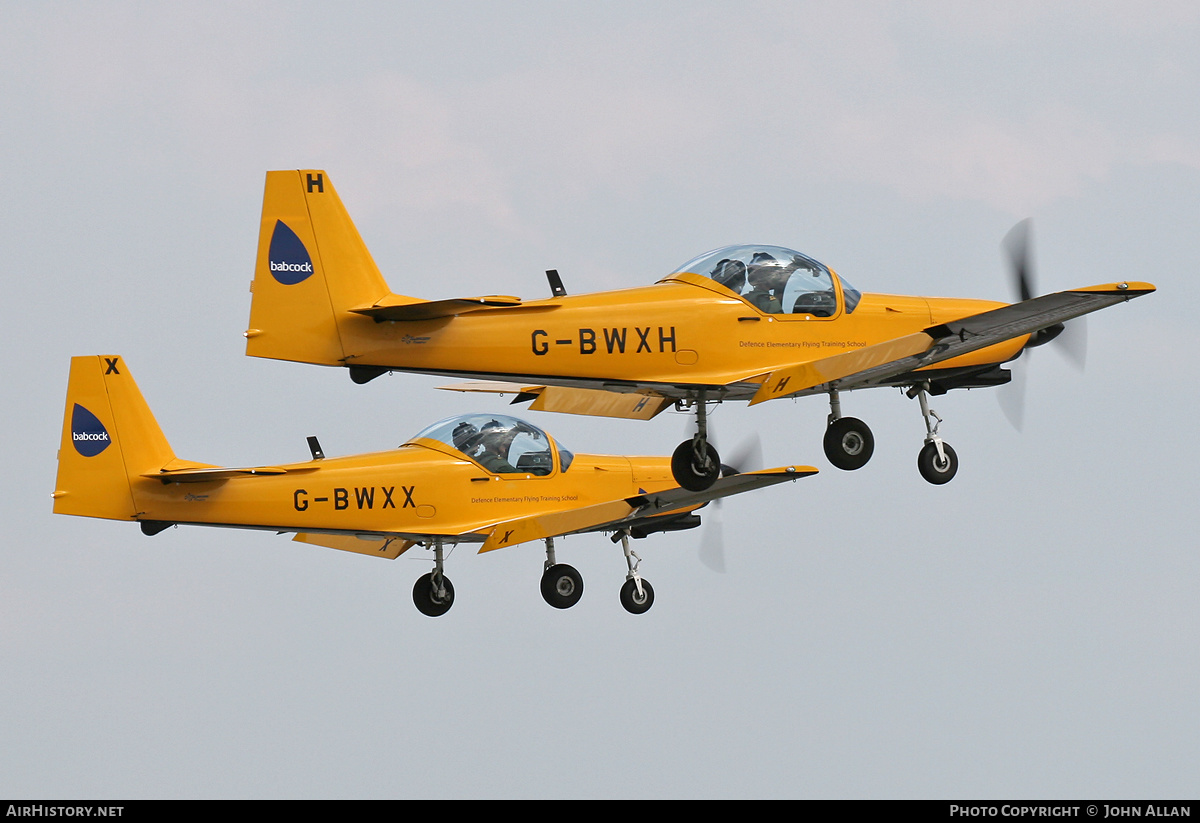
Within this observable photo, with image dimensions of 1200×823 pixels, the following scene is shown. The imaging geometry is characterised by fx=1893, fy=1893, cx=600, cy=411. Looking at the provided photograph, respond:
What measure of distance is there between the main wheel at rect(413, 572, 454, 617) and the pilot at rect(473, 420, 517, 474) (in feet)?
10.8

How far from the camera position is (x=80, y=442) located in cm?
3100

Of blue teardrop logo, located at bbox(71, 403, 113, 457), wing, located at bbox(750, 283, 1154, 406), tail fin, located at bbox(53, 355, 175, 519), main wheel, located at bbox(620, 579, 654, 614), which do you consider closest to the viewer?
wing, located at bbox(750, 283, 1154, 406)

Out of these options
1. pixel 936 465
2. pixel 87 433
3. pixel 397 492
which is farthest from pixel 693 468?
pixel 87 433

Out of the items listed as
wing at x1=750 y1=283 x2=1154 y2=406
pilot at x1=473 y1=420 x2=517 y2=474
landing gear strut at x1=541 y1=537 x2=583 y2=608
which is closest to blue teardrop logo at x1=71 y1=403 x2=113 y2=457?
pilot at x1=473 y1=420 x2=517 y2=474

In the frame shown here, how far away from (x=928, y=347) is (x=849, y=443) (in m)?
2.14

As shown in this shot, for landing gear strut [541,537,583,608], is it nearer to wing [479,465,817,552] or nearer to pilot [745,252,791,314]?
wing [479,465,817,552]

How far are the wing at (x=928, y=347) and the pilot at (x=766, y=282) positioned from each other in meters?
1.11

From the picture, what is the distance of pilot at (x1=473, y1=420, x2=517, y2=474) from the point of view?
33.2 metres

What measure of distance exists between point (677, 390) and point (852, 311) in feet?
8.53

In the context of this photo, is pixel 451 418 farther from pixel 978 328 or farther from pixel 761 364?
pixel 978 328

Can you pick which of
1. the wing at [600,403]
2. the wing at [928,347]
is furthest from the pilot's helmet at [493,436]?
the wing at [928,347]

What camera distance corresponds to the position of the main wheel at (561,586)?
34.4 m

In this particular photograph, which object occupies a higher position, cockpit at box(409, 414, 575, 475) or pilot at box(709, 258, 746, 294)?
pilot at box(709, 258, 746, 294)

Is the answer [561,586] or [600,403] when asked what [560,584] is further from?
[600,403]
